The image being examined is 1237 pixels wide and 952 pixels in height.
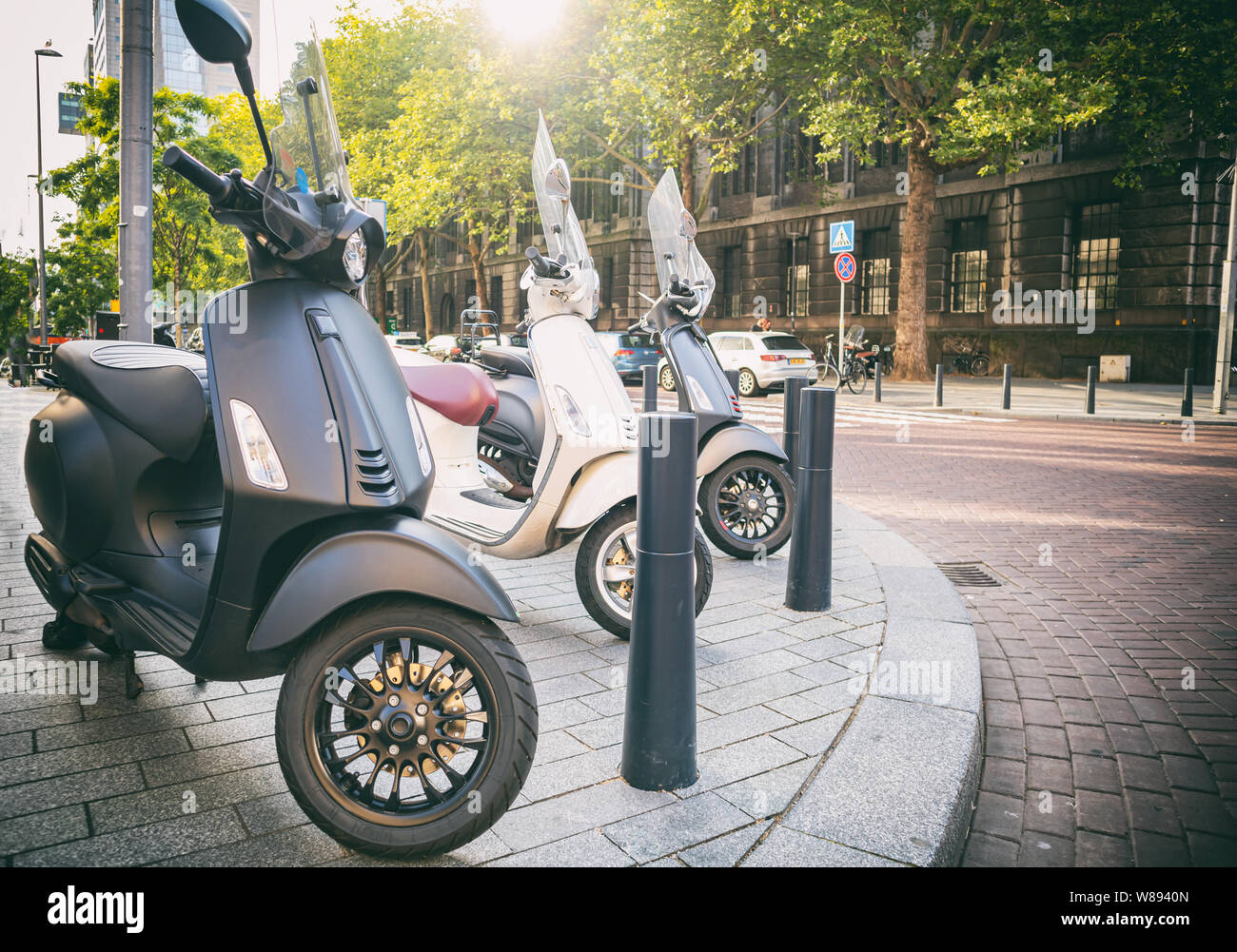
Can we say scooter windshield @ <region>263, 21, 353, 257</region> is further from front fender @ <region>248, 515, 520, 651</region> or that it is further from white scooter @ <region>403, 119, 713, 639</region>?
white scooter @ <region>403, 119, 713, 639</region>

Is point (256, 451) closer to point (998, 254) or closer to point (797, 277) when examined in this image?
point (998, 254)

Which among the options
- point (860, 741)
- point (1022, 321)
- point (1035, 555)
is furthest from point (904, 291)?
point (860, 741)

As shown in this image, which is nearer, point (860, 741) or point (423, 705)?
point (423, 705)

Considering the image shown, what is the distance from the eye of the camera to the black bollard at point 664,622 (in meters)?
2.66

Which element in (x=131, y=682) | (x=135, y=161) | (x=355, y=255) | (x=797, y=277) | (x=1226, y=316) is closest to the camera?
(x=355, y=255)

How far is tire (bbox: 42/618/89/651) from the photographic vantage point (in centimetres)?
366

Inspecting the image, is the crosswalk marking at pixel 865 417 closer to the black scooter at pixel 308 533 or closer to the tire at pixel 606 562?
the tire at pixel 606 562

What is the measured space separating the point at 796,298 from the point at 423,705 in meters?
33.0

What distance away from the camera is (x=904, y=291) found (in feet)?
71.9

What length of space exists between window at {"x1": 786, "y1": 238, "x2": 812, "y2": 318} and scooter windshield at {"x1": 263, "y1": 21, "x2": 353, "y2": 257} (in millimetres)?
31562

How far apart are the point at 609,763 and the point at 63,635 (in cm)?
226

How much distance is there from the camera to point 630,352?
2273 cm

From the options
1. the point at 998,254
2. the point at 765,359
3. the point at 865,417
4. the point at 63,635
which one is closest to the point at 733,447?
the point at 63,635
